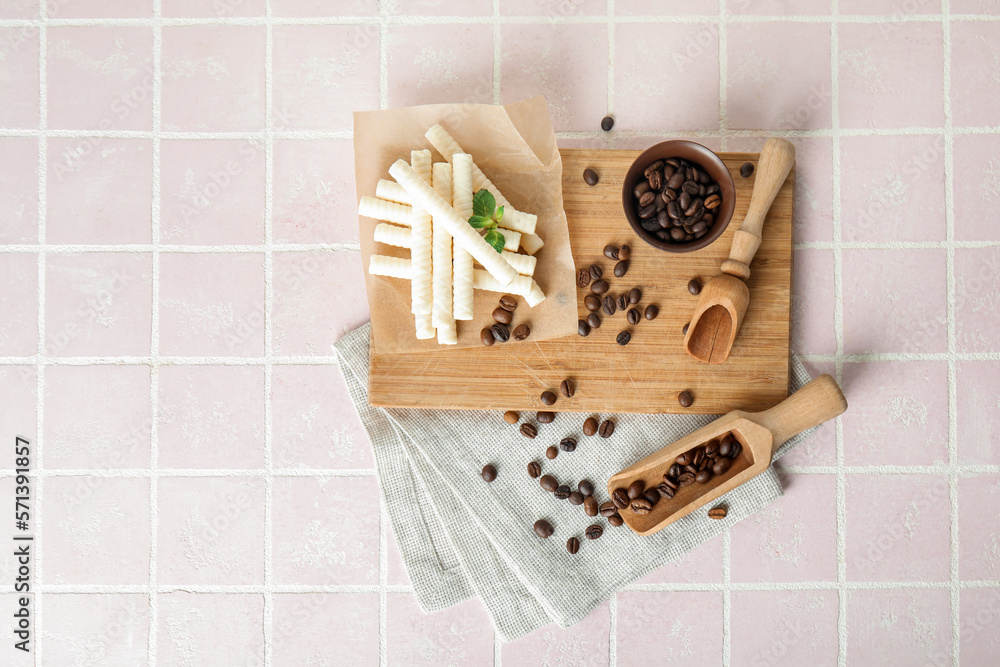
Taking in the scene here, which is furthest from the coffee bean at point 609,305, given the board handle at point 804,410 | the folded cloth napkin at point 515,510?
the board handle at point 804,410

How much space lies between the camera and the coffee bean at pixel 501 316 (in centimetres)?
166

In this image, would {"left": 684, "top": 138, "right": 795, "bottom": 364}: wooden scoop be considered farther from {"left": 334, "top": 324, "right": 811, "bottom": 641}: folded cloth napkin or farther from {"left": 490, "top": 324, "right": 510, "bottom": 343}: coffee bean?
{"left": 490, "top": 324, "right": 510, "bottom": 343}: coffee bean

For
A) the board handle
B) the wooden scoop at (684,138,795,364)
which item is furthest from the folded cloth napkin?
the wooden scoop at (684,138,795,364)

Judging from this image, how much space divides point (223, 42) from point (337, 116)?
1.28 ft

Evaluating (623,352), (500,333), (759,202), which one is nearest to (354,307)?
(500,333)

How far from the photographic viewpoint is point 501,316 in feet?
5.43

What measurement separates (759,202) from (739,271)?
180 mm

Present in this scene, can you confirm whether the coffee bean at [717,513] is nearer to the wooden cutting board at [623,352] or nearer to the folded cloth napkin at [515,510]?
the folded cloth napkin at [515,510]

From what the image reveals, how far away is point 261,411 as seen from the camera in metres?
1.85

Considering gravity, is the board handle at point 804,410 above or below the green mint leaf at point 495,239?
below

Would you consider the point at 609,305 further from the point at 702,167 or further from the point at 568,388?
the point at 702,167

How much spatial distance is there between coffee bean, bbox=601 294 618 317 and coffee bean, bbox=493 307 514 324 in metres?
0.25

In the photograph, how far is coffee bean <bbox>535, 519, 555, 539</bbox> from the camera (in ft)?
5.65

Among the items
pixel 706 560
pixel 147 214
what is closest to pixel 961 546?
pixel 706 560
